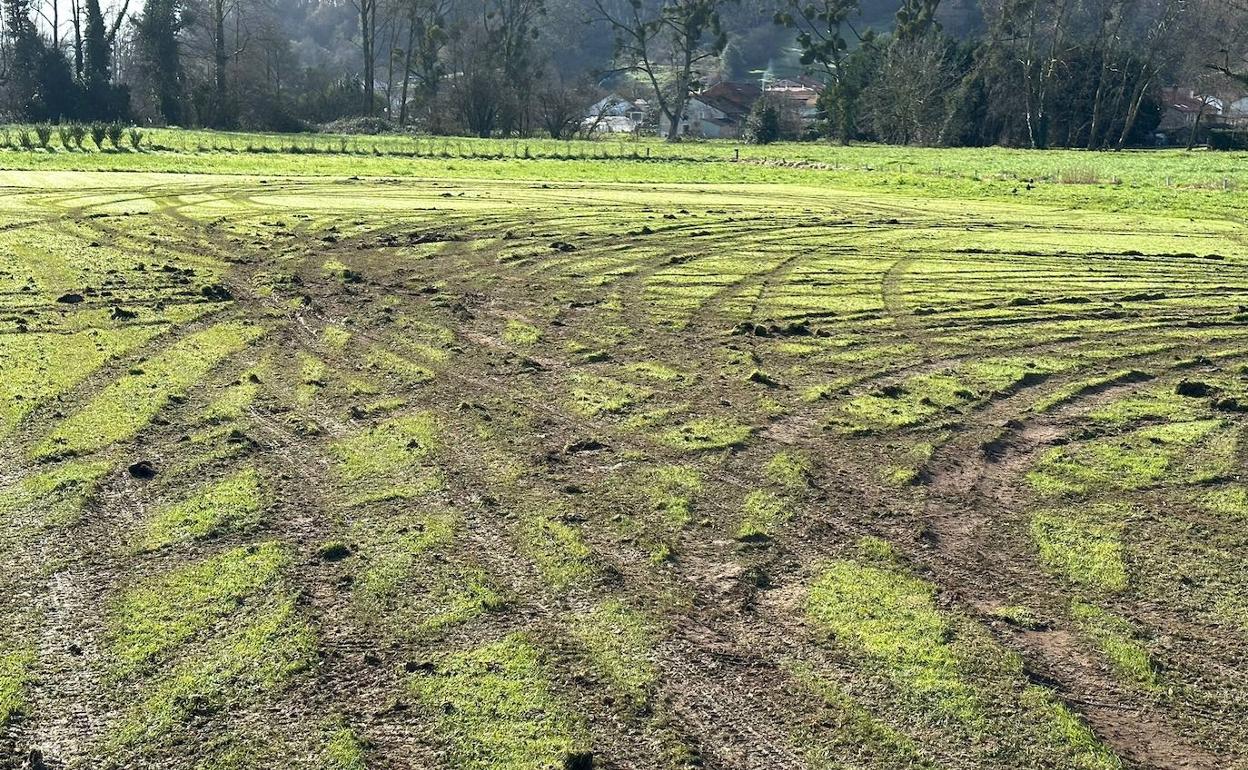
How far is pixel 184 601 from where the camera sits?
6391 mm

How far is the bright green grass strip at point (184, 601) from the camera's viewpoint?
5.89 m

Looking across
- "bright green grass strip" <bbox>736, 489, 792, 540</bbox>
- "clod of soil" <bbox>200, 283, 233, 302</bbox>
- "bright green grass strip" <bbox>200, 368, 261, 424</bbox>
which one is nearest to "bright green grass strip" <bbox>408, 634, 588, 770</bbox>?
"bright green grass strip" <bbox>736, 489, 792, 540</bbox>

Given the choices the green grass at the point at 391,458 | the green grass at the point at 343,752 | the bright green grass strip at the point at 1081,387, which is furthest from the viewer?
the bright green grass strip at the point at 1081,387

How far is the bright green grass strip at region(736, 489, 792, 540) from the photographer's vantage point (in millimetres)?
7523

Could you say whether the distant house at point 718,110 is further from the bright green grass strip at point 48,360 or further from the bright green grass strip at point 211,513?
the bright green grass strip at point 211,513

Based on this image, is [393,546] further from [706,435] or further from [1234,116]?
[1234,116]

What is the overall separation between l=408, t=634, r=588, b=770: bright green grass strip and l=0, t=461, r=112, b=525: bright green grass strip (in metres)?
3.14

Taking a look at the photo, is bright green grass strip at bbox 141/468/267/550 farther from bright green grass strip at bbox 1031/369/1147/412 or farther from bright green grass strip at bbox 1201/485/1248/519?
bright green grass strip at bbox 1031/369/1147/412

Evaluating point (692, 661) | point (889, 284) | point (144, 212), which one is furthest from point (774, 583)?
point (144, 212)

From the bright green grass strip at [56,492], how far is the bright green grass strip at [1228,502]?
23.7ft

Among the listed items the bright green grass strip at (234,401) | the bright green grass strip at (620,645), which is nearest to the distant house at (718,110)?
the bright green grass strip at (234,401)

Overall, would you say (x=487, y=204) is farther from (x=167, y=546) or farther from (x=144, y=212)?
(x=167, y=546)

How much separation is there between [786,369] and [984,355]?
218cm

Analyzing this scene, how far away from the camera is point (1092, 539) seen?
7508 millimetres
